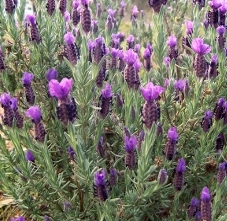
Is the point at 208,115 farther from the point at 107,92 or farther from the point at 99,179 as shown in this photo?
the point at 99,179

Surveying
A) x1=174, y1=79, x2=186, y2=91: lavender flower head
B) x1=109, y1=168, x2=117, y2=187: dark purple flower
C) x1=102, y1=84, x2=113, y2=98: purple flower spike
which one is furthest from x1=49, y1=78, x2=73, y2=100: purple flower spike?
x1=174, y1=79, x2=186, y2=91: lavender flower head

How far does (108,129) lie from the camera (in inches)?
84.0

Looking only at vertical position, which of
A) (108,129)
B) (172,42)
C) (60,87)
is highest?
(60,87)

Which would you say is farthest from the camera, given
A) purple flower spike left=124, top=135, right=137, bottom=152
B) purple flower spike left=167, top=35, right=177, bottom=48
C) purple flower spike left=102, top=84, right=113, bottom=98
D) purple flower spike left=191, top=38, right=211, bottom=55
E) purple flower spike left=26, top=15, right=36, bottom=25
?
purple flower spike left=167, top=35, right=177, bottom=48

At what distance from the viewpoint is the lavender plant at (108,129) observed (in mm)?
1551

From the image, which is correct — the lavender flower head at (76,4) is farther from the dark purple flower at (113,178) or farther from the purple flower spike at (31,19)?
the dark purple flower at (113,178)

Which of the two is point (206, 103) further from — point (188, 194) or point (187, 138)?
point (188, 194)

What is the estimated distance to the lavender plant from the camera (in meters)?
1.55

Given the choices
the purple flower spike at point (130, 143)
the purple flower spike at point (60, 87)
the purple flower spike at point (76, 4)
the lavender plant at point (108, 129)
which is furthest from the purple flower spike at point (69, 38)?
the purple flower spike at point (76, 4)

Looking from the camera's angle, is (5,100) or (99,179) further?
(5,100)

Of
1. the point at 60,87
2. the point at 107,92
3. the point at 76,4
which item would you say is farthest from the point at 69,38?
the point at 76,4

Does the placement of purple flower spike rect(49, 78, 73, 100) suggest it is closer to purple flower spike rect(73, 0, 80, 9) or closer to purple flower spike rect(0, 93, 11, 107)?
purple flower spike rect(0, 93, 11, 107)

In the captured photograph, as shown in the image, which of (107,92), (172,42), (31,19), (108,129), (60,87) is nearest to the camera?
(60,87)

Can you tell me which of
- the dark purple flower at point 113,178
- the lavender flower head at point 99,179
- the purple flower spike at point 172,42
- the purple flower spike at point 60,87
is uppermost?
the purple flower spike at point 60,87
